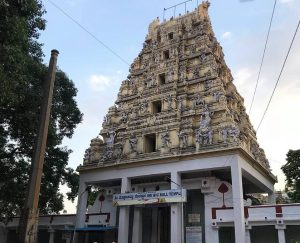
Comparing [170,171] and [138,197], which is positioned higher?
[170,171]

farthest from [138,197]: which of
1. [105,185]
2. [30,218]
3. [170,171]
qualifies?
[30,218]

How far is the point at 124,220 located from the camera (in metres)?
21.6

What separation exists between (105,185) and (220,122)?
10.5 metres

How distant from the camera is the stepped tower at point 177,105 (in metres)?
21.4

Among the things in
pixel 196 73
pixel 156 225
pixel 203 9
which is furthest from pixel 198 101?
pixel 203 9

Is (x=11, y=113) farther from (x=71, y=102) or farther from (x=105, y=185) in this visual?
(x=105, y=185)

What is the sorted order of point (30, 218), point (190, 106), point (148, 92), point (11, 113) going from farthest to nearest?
point (148, 92) → point (190, 106) → point (11, 113) → point (30, 218)

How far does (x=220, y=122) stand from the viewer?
21.0 metres

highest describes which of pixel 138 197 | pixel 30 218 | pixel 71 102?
pixel 71 102

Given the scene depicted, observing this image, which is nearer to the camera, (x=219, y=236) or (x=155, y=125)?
(x=219, y=236)

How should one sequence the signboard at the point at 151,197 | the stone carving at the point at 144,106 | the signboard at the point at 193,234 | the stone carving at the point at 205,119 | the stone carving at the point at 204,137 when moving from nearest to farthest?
the signboard at the point at 151,197
the stone carving at the point at 204,137
the signboard at the point at 193,234
the stone carving at the point at 205,119
the stone carving at the point at 144,106

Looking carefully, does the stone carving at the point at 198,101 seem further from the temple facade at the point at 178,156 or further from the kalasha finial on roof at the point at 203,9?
the kalasha finial on roof at the point at 203,9

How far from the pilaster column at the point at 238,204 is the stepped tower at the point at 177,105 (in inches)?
54.4

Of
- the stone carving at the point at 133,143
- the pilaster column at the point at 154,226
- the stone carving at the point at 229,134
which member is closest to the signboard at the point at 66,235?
the pilaster column at the point at 154,226
